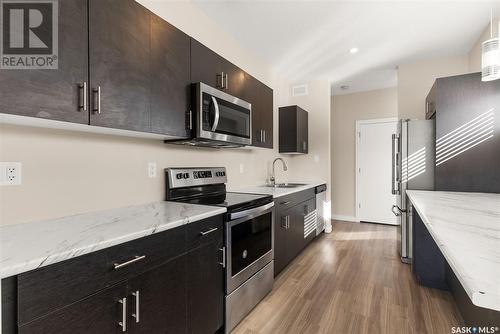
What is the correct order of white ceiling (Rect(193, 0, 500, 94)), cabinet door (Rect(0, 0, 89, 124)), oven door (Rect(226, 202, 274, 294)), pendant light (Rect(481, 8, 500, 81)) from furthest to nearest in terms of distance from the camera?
white ceiling (Rect(193, 0, 500, 94)), oven door (Rect(226, 202, 274, 294)), pendant light (Rect(481, 8, 500, 81)), cabinet door (Rect(0, 0, 89, 124))

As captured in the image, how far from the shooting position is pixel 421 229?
2.43m

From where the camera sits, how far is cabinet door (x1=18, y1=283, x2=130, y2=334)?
0.80 metres

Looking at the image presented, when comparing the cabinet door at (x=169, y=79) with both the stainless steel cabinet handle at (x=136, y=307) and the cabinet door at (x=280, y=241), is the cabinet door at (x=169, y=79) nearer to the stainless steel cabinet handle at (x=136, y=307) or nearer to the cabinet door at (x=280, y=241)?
the stainless steel cabinet handle at (x=136, y=307)

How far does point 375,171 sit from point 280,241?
10.2ft

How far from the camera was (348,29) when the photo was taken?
2.64 meters

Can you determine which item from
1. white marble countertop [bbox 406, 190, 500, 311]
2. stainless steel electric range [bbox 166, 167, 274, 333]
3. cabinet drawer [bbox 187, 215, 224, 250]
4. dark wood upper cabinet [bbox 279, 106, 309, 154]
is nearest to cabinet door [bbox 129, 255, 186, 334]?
cabinet drawer [bbox 187, 215, 224, 250]

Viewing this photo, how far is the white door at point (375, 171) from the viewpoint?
463 centimetres

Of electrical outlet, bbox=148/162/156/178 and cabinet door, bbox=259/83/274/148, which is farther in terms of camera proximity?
cabinet door, bbox=259/83/274/148

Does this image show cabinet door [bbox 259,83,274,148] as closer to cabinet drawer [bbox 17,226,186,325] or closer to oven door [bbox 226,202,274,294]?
oven door [bbox 226,202,274,294]

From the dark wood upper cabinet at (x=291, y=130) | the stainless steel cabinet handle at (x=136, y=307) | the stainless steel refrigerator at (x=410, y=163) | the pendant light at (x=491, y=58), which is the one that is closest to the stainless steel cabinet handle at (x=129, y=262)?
the stainless steel cabinet handle at (x=136, y=307)

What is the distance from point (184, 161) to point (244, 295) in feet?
3.97

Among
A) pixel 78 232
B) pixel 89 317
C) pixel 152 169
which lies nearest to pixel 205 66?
pixel 152 169

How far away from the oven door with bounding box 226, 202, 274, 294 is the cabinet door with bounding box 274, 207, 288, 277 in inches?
7.9

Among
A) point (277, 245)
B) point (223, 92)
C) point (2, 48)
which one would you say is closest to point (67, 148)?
point (2, 48)
